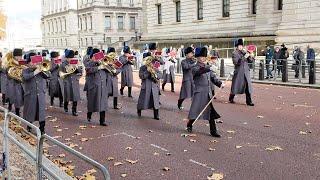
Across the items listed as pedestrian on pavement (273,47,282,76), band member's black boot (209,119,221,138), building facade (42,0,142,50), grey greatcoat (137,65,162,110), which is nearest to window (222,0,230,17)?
pedestrian on pavement (273,47,282,76)

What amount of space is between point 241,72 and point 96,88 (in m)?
5.02

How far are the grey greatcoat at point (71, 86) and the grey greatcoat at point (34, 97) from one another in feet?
10.8

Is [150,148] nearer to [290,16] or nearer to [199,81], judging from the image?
[199,81]

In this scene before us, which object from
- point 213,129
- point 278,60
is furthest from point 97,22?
point 213,129

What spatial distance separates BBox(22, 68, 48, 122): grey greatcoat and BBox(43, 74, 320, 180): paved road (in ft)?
2.67

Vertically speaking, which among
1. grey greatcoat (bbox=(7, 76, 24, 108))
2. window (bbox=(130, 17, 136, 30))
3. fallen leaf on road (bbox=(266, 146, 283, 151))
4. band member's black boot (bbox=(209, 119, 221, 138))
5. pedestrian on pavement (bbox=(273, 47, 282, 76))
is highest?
window (bbox=(130, 17, 136, 30))

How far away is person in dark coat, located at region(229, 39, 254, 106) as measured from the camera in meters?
14.5

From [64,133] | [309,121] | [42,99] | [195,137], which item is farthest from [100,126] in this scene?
[309,121]

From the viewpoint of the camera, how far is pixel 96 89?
11891 millimetres

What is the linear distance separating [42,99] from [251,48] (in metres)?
6.63

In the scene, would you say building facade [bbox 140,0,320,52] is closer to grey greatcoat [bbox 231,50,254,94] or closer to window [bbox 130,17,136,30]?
grey greatcoat [bbox 231,50,254,94]

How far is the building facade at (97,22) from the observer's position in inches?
3342

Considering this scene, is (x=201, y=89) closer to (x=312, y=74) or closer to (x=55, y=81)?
(x=55, y=81)

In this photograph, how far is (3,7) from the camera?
30219mm
